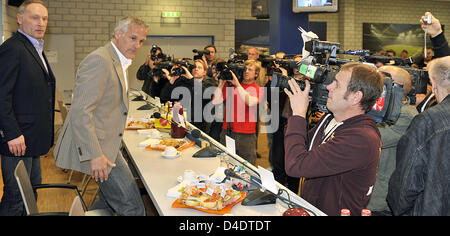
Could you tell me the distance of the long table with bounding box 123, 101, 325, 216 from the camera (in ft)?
6.89

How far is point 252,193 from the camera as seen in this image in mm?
2256

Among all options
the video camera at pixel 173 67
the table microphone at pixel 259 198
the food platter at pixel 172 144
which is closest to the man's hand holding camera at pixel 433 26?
the table microphone at pixel 259 198

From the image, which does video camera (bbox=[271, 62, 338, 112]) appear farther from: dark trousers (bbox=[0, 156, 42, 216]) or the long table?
dark trousers (bbox=[0, 156, 42, 216])

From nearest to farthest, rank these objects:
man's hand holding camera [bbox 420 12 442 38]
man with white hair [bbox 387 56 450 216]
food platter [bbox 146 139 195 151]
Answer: man with white hair [bbox 387 56 450 216] → man's hand holding camera [bbox 420 12 442 38] → food platter [bbox 146 139 195 151]

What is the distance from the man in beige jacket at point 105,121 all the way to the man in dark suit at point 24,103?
468mm

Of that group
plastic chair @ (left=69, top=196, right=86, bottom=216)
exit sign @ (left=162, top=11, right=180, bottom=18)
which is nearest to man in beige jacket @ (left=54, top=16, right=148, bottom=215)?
plastic chair @ (left=69, top=196, right=86, bottom=216)

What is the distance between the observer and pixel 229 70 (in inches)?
175

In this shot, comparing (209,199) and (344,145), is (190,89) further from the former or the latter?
(344,145)

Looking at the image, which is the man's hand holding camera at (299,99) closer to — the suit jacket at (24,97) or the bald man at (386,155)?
the bald man at (386,155)

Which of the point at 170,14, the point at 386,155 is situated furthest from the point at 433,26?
the point at 170,14

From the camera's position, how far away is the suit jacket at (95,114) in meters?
2.42

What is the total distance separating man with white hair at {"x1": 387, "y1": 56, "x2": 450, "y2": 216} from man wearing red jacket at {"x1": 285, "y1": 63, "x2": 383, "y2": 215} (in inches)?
6.0

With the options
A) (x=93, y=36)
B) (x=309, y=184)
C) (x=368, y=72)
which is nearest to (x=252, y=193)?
(x=309, y=184)

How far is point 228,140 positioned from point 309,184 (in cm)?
73
